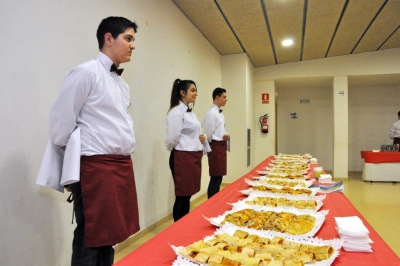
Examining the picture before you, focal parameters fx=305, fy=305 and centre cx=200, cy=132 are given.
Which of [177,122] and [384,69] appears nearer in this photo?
[177,122]

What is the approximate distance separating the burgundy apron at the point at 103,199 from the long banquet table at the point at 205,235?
33 centimetres

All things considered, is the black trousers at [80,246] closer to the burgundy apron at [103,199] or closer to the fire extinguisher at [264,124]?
the burgundy apron at [103,199]

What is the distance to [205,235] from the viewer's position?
1.00 meters

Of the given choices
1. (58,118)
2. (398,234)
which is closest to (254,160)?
(398,234)

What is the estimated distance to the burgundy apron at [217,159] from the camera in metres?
3.26

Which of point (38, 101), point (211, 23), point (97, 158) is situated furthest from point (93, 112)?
point (211, 23)

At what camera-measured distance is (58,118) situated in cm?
125

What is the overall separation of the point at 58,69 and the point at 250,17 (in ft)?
10.1

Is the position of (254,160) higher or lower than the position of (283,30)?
lower

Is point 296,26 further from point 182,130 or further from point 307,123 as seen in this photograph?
point 307,123

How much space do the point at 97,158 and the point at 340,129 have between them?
669 cm

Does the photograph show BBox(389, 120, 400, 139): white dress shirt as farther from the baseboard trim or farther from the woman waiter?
the woman waiter

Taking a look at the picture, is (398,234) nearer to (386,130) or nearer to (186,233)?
(186,233)

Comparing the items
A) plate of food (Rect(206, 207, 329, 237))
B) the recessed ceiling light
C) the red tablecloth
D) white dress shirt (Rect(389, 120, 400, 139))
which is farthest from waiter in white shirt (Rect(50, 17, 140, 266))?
white dress shirt (Rect(389, 120, 400, 139))
